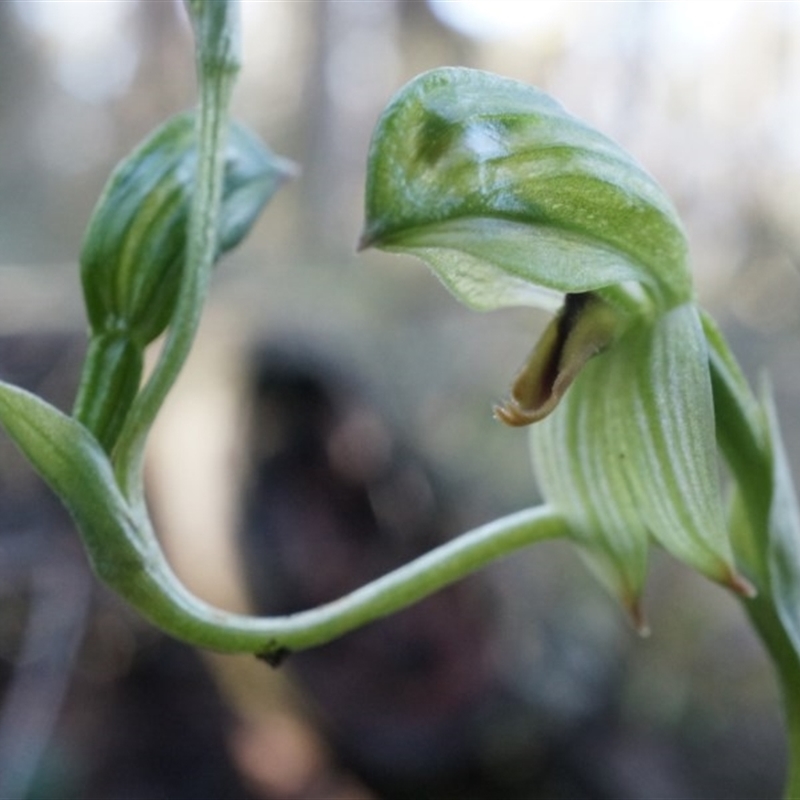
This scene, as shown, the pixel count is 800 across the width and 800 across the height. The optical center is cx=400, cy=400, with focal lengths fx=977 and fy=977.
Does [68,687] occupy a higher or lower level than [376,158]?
lower

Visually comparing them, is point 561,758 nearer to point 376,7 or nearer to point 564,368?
point 564,368

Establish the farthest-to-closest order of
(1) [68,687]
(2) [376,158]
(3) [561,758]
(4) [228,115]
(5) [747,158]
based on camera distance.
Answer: (5) [747,158] < (1) [68,687] < (3) [561,758] < (4) [228,115] < (2) [376,158]

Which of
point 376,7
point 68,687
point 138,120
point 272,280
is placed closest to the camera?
point 68,687

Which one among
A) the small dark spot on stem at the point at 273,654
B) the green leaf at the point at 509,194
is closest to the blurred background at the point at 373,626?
the small dark spot on stem at the point at 273,654

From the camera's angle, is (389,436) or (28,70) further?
(28,70)

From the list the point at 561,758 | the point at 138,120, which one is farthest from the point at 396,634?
the point at 138,120

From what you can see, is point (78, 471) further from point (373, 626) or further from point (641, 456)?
point (373, 626)

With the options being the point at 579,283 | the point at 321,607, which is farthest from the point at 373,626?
the point at 579,283
